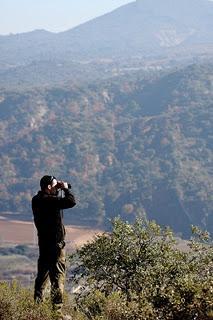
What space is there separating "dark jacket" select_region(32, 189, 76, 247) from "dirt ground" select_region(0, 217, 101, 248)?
125m

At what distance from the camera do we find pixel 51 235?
8.09 meters

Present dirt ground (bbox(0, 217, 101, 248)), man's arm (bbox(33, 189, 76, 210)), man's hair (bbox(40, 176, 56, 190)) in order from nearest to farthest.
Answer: man's arm (bbox(33, 189, 76, 210)) < man's hair (bbox(40, 176, 56, 190)) < dirt ground (bbox(0, 217, 101, 248))

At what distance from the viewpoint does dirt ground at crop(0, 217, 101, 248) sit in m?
140

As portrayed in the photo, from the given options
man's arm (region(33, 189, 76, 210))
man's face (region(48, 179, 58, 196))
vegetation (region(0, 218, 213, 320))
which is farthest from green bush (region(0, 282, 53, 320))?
man's face (region(48, 179, 58, 196))

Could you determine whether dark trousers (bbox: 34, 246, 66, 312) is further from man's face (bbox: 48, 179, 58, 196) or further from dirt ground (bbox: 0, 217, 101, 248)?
dirt ground (bbox: 0, 217, 101, 248)

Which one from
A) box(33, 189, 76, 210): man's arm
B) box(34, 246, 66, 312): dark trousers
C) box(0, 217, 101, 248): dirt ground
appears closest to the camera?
box(33, 189, 76, 210): man's arm

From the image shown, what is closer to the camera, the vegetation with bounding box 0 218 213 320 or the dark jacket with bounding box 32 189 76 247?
the vegetation with bounding box 0 218 213 320

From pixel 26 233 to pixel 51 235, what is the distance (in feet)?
477

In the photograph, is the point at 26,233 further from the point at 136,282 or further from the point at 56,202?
the point at 56,202

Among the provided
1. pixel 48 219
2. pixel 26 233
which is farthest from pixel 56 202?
pixel 26 233

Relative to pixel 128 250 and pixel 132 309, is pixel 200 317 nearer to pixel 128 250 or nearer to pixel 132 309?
pixel 132 309

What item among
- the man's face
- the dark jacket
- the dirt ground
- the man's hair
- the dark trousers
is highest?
the man's hair

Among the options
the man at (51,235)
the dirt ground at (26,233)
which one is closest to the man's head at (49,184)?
the man at (51,235)

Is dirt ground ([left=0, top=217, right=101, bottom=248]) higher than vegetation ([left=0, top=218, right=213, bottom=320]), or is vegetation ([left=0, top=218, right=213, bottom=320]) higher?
vegetation ([left=0, top=218, right=213, bottom=320])
